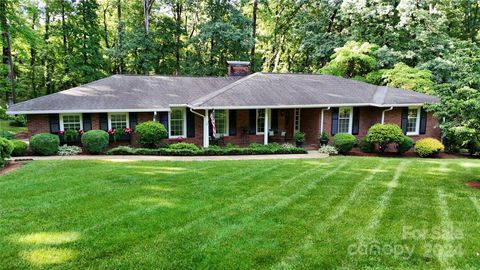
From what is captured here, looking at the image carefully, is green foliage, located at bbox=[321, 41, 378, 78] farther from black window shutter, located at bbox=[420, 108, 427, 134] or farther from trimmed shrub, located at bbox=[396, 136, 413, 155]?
trimmed shrub, located at bbox=[396, 136, 413, 155]

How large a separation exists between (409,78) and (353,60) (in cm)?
429

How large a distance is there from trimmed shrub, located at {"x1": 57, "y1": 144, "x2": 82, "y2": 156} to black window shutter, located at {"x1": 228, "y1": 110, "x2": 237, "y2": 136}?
7.00 meters

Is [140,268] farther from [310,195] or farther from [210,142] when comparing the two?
[210,142]

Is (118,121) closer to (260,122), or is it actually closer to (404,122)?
(260,122)

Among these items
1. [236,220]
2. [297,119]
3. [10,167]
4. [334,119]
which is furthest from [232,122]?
[236,220]

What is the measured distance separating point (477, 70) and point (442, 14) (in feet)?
56.5

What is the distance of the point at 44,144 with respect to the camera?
1377cm

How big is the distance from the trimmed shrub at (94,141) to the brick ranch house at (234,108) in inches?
48.2

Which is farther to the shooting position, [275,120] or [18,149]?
[275,120]

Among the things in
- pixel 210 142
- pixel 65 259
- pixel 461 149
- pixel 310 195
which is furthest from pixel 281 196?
pixel 461 149

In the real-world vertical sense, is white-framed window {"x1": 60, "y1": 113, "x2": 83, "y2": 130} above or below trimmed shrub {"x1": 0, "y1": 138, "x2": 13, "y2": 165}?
above

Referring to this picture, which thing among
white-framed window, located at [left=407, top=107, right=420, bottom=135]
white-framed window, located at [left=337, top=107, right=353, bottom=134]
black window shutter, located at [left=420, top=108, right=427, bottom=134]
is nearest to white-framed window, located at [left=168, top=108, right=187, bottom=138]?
white-framed window, located at [left=337, top=107, right=353, bottom=134]

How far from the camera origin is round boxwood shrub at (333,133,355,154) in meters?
15.9

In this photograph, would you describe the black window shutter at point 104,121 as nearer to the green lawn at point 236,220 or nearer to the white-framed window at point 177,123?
the white-framed window at point 177,123
